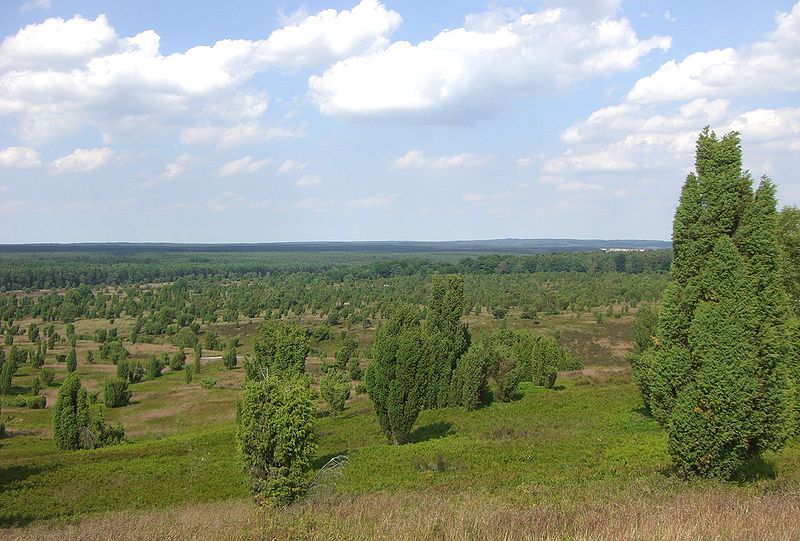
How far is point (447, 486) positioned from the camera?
62.4 ft

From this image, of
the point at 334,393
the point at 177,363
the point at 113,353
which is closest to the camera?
the point at 334,393

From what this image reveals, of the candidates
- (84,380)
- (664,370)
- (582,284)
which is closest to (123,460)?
(664,370)

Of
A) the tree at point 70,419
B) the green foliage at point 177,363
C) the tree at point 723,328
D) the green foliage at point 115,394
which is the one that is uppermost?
the tree at point 723,328

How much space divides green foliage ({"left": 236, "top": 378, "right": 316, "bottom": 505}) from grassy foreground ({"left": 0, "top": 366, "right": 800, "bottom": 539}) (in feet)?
3.32

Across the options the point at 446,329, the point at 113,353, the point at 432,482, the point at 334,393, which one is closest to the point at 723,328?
the point at 432,482

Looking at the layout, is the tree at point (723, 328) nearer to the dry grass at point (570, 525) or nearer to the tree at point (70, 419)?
the dry grass at point (570, 525)

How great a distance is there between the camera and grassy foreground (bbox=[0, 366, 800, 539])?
26.1ft

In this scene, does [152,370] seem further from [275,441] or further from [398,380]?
[275,441]

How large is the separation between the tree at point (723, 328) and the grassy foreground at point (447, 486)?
1.05 m

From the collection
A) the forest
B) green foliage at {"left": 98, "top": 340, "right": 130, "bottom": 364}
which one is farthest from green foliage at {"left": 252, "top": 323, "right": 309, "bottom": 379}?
green foliage at {"left": 98, "top": 340, "right": 130, "bottom": 364}

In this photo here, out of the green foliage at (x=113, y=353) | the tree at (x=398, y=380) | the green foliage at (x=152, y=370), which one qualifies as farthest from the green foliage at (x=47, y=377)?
the tree at (x=398, y=380)

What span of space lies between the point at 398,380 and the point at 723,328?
66.4ft

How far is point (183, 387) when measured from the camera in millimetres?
72375

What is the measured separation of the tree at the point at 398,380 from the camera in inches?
1195
